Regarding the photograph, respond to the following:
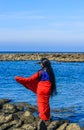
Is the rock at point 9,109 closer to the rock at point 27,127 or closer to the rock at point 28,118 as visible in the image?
the rock at point 28,118

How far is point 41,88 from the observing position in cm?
1536

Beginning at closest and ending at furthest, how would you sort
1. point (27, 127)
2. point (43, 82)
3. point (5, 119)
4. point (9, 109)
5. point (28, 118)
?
A: point (43, 82) → point (27, 127) → point (5, 119) → point (28, 118) → point (9, 109)

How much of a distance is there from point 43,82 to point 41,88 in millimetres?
207

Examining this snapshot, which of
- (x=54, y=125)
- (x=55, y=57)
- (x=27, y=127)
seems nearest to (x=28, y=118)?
(x=54, y=125)

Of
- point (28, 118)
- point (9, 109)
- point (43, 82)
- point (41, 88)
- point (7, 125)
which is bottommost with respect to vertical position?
point (7, 125)

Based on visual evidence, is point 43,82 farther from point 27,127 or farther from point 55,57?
point 55,57

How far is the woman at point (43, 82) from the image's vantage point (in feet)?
49.2

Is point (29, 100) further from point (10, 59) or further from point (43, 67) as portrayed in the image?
point (10, 59)

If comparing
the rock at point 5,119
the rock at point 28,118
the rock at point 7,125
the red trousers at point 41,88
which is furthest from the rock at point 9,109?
the red trousers at point 41,88

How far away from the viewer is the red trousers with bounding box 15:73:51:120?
50.1 ft

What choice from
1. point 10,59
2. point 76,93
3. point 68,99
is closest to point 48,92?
point 68,99

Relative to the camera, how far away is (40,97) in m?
15.5

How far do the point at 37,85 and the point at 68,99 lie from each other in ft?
46.3

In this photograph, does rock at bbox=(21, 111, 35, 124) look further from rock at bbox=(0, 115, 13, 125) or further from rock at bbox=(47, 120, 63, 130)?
rock at bbox=(47, 120, 63, 130)
